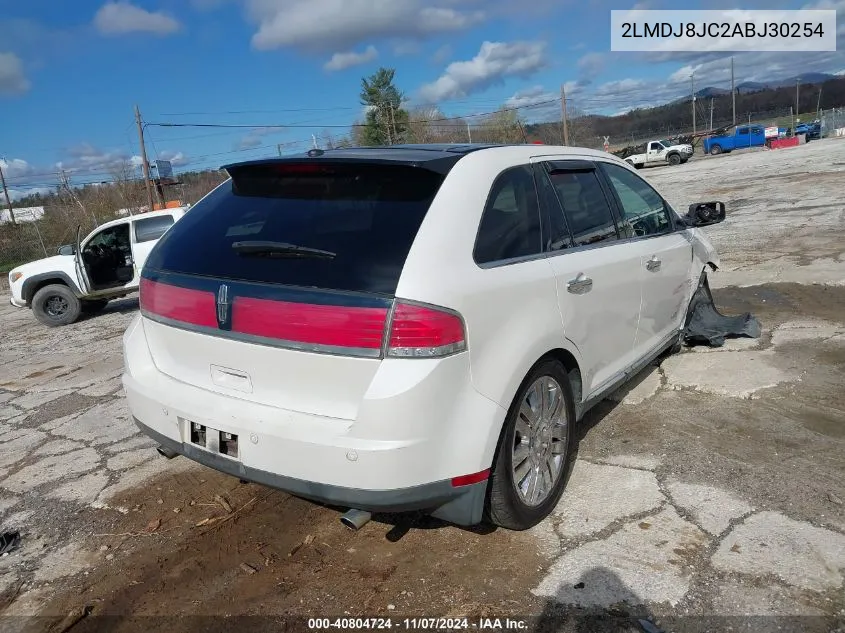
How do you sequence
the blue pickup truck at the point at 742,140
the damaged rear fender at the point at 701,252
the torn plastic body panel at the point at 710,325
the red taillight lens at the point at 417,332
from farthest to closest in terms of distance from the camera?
the blue pickup truck at the point at 742,140 < the torn plastic body panel at the point at 710,325 < the damaged rear fender at the point at 701,252 < the red taillight lens at the point at 417,332

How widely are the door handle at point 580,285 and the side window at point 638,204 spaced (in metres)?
0.84

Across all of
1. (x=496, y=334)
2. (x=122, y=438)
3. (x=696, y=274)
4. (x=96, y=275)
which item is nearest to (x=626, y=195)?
(x=696, y=274)

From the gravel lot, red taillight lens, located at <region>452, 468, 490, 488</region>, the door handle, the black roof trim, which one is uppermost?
the black roof trim

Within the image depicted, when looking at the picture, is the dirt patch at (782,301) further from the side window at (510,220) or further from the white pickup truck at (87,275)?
the white pickup truck at (87,275)

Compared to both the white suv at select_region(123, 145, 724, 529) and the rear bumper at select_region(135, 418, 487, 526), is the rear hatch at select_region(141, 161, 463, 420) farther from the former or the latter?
the rear bumper at select_region(135, 418, 487, 526)

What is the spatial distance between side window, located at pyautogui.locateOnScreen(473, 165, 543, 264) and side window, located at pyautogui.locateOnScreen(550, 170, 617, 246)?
0.29 meters

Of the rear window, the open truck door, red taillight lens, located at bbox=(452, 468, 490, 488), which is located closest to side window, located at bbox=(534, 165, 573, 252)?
the rear window

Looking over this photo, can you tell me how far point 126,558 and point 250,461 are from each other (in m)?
1.03

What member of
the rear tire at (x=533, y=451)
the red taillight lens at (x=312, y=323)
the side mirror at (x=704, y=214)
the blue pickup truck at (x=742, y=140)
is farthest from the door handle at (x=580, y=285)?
the blue pickup truck at (x=742, y=140)

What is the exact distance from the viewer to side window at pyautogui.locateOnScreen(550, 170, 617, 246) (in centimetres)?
323

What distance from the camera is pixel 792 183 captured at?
17.1 metres

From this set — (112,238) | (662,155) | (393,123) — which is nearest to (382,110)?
(393,123)

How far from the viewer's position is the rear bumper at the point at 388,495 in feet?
7.45

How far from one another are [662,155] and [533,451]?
43.1 metres
